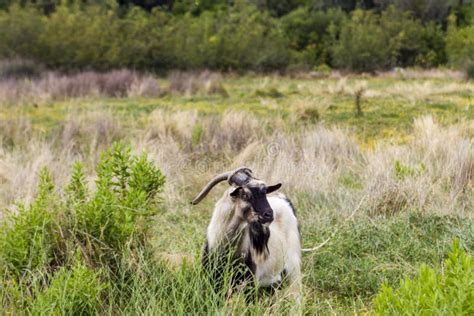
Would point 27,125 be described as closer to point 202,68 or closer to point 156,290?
point 156,290

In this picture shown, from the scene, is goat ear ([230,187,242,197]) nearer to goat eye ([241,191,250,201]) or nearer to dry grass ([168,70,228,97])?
goat eye ([241,191,250,201])

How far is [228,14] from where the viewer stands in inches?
1615

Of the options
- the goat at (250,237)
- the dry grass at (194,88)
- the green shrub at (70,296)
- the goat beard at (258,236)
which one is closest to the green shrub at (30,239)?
the green shrub at (70,296)

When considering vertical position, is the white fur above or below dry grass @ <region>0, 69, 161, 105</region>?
above

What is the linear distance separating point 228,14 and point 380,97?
2502cm

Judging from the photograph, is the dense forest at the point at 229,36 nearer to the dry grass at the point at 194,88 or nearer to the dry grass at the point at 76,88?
the dry grass at the point at 76,88

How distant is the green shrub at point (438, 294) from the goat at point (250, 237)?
1.29 m

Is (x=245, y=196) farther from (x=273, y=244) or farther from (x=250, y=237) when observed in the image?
(x=273, y=244)

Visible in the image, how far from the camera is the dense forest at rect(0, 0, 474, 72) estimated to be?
25.5 metres

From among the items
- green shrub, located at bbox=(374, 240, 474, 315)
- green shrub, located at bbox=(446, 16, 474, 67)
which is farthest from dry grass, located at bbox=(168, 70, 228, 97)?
green shrub, located at bbox=(374, 240, 474, 315)

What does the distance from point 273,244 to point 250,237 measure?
30cm

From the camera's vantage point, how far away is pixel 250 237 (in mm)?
4039

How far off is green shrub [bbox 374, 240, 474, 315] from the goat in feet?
4.23

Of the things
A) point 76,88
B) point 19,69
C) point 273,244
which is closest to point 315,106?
point 76,88
